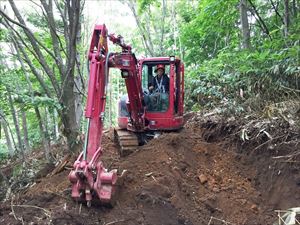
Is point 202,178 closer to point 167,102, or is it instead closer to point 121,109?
point 167,102

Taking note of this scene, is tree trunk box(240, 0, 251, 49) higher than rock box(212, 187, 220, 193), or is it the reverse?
tree trunk box(240, 0, 251, 49)

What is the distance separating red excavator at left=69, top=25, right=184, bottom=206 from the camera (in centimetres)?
472

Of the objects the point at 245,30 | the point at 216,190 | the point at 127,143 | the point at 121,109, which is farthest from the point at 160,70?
the point at 245,30

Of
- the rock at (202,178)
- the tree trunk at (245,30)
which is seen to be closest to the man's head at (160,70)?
the rock at (202,178)

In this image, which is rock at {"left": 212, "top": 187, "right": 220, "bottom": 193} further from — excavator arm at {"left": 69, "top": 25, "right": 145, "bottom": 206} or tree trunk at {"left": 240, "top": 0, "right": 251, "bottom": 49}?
tree trunk at {"left": 240, "top": 0, "right": 251, "bottom": 49}

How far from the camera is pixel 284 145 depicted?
5.69 metres

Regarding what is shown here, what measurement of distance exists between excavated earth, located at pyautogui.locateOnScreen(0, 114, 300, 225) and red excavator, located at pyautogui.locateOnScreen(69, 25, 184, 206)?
0.36 meters

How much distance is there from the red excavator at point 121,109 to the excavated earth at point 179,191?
36 cm

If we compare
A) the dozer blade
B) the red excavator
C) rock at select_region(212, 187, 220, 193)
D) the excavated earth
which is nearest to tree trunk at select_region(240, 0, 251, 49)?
the red excavator

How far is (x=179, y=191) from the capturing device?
5.56 m

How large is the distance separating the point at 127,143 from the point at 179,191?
6.02ft

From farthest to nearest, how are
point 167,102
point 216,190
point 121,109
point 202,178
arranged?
point 121,109 → point 167,102 → point 202,178 → point 216,190

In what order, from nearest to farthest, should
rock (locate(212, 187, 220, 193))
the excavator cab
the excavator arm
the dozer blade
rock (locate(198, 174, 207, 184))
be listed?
1. the excavator arm
2. rock (locate(212, 187, 220, 193))
3. rock (locate(198, 174, 207, 184))
4. the dozer blade
5. the excavator cab

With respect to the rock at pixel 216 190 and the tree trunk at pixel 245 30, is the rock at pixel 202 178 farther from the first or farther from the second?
the tree trunk at pixel 245 30
